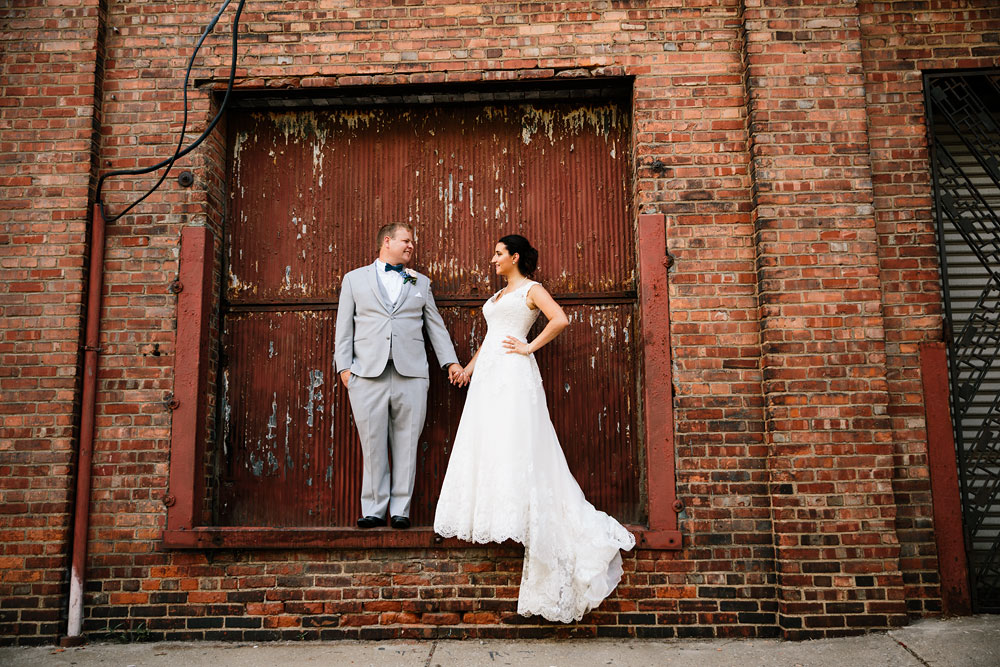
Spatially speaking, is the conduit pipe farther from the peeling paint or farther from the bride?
the bride

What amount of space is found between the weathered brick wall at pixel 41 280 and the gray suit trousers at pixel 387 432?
2.00 meters

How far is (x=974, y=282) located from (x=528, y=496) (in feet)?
12.1

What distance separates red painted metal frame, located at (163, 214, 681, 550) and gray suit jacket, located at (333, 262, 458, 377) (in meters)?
1.02

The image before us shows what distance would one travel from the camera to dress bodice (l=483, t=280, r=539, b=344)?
4938 mm

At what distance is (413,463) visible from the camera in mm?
4992

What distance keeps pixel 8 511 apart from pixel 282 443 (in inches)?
71.5

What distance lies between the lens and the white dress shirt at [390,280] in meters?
5.15

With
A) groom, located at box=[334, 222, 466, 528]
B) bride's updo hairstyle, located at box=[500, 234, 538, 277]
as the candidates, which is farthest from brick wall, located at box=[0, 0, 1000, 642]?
bride's updo hairstyle, located at box=[500, 234, 538, 277]

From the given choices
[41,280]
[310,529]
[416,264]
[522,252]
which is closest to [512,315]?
[522,252]

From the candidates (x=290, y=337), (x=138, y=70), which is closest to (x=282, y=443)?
(x=290, y=337)

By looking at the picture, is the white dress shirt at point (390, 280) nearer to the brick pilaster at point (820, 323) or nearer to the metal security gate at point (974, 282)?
the brick pilaster at point (820, 323)

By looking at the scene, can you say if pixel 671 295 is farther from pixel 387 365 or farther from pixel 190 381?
pixel 190 381

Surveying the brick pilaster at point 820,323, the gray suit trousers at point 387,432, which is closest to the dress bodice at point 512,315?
the gray suit trousers at point 387,432

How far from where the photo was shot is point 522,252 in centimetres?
509
